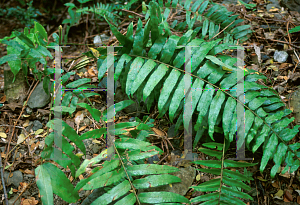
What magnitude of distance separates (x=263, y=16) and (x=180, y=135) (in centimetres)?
170

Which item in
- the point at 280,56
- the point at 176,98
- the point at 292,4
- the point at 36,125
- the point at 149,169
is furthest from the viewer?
the point at 292,4

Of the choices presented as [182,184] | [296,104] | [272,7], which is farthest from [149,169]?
[272,7]

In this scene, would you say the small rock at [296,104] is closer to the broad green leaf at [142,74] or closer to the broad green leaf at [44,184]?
the broad green leaf at [142,74]

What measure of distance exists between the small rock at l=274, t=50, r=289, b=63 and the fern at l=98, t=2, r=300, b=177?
553 mm

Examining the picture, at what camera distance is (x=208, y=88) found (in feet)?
5.26

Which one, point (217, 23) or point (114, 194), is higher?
point (217, 23)

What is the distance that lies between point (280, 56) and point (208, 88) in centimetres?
101

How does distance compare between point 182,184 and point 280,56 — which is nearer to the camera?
point 182,184

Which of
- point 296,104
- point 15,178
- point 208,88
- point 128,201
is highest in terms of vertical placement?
point 208,88

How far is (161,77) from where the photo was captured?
1.62 meters

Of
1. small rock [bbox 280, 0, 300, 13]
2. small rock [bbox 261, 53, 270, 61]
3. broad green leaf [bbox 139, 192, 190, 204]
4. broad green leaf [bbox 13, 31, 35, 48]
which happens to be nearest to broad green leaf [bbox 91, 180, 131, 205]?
broad green leaf [bbox 139, 192, 190, 204]

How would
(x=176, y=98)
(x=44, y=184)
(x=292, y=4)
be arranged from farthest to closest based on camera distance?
(x=292, y=4)
(x=176, y=98)
(x=44, y=184)

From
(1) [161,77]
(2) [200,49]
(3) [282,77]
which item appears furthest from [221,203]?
(3) [282,77]

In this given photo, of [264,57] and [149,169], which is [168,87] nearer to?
[149,169]
